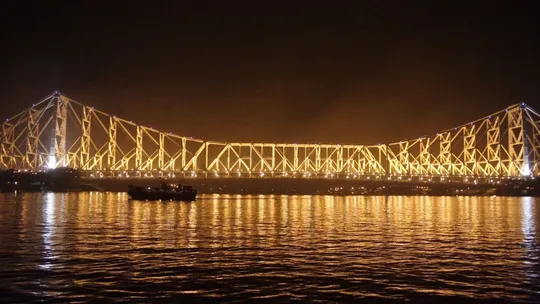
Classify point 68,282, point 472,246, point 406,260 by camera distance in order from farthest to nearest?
point 472,246 → point 406,260 → point 68,282

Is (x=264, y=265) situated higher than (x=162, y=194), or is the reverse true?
(x=162, y=194)

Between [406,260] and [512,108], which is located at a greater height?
[512,108]

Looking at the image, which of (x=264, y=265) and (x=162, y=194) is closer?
(x=264, y=265)

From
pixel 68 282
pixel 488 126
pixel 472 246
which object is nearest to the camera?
pixel 68 282

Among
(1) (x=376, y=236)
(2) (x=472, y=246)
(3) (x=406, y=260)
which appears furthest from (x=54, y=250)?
(2) (x=472, y=246)

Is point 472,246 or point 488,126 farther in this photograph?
point 488,126

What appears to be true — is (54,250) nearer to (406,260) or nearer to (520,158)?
(406,260)

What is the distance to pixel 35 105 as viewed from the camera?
116688 millimetres

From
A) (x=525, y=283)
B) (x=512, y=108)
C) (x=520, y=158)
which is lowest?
(x=525, y=283)

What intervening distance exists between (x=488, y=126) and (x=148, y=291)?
120 metres

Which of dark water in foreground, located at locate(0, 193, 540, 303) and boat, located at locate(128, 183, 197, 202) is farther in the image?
boat, located at locate(128, 183, 197, 202)

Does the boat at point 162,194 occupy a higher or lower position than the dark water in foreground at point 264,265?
higher

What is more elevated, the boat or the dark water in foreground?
the boat

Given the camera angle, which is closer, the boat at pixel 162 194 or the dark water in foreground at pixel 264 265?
the dark water in foreground at pixel 264 265
